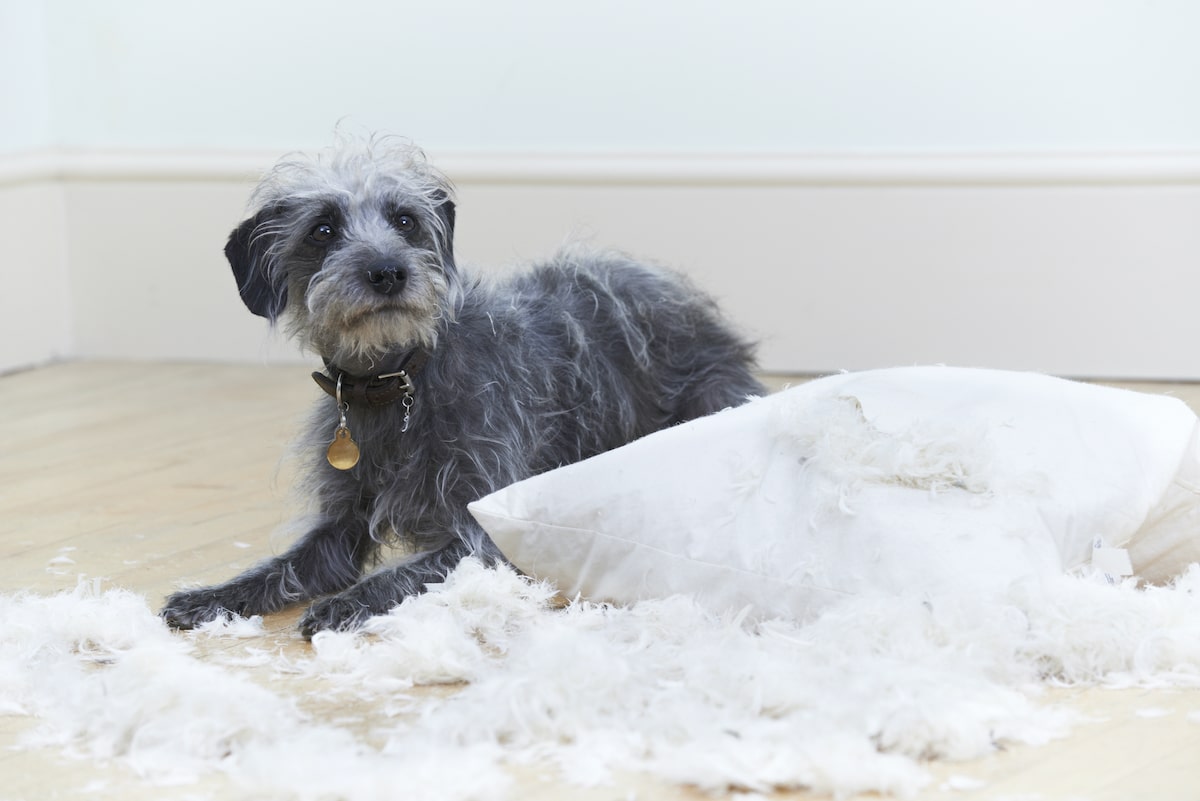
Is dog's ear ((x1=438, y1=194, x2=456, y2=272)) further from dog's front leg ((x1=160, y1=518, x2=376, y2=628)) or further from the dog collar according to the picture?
dog's front leg ((x1=160, y1=518, x2=376, y2=628))

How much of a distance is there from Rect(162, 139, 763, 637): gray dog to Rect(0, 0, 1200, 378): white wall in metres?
1.24

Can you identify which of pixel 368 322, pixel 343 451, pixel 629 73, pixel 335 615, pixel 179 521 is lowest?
pixel 179 521

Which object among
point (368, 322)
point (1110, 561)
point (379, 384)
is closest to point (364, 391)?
point (379, 384)

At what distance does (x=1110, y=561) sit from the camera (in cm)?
178

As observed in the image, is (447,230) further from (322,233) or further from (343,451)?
(343,451)

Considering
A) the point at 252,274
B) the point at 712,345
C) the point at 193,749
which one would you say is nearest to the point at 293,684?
the point at 193,749

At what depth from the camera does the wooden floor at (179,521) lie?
4.60 feet

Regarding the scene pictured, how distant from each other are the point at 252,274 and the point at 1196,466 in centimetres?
128

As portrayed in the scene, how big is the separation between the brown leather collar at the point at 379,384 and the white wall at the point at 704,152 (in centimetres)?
137

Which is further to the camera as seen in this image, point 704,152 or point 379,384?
point 704,152

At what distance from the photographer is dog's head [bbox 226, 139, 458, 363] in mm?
2008

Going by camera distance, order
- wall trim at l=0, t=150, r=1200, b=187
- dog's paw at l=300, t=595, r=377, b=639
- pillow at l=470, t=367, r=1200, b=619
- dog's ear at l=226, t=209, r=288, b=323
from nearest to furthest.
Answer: pillow at l=470, t=367, r=1200, b=619
dog's paw at l=300, t=595, r=377, b=639
dog's ear at l=226, t=209, r=288, b=323
wall trim at l=0, t=150, r=1200, b=187

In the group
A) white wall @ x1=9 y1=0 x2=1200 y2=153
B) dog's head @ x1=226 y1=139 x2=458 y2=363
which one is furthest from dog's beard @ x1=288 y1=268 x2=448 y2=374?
white wall @ x1=9 y1=0 x2=1200 y2=153

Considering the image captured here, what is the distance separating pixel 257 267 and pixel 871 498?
919 millimetres
